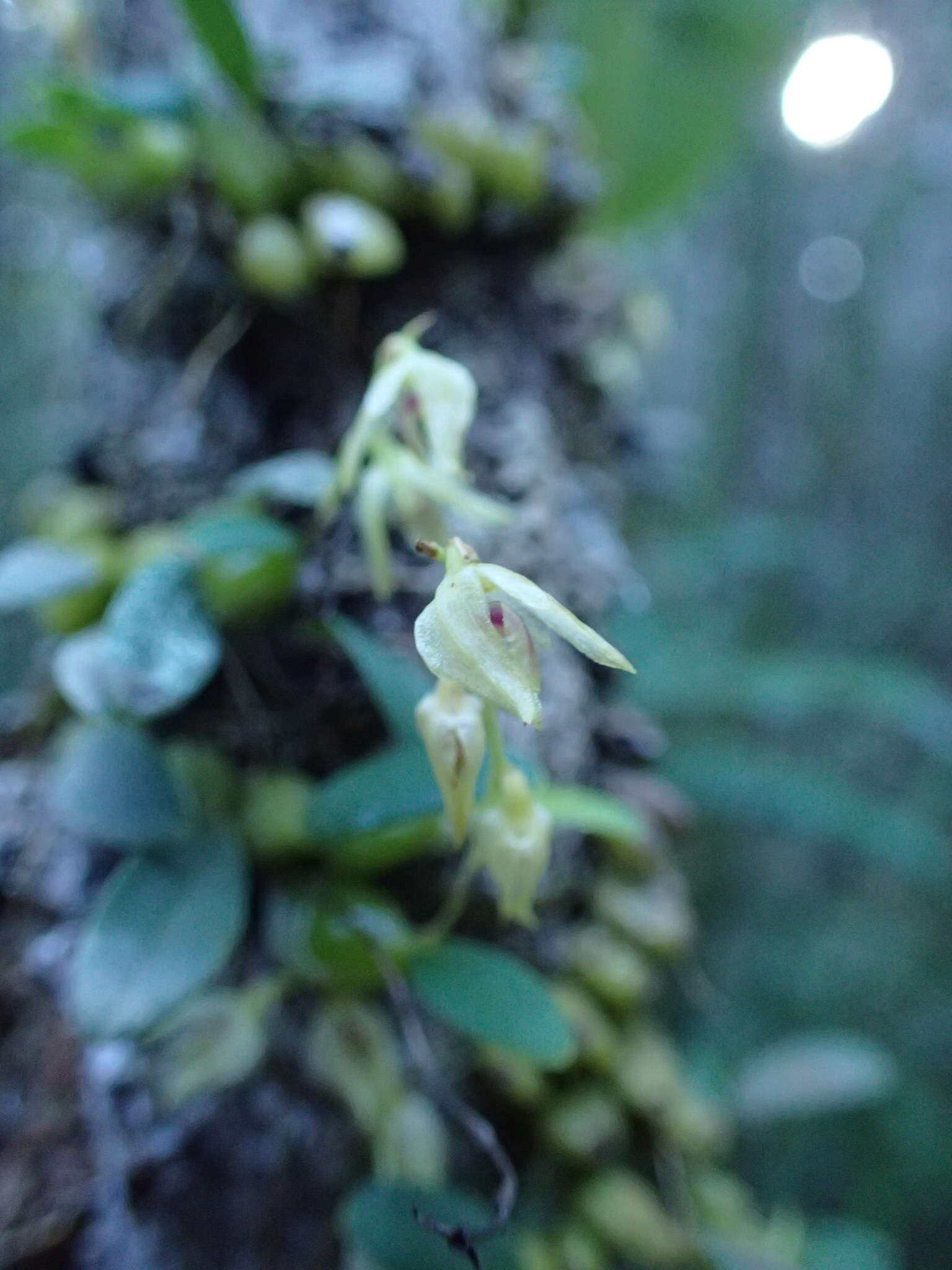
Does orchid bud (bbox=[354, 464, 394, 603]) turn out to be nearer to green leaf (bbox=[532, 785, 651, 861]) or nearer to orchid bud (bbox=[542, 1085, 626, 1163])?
green leaf (bbox=[532, 785, 651, 861])

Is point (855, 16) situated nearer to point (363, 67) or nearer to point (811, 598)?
point (811, 598)

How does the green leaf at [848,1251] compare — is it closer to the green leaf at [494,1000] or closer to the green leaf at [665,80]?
the green leaf at [494,1000]

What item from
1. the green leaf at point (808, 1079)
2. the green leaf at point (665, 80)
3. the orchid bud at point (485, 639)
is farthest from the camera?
the green leaf at point (665, 80)

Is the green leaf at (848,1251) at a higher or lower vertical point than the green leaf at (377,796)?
lower

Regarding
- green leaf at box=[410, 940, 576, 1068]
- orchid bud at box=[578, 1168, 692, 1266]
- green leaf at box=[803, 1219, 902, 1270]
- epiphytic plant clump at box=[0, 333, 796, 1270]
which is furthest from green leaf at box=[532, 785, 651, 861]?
green leaf at box=[803, 1219, 902, 1270]

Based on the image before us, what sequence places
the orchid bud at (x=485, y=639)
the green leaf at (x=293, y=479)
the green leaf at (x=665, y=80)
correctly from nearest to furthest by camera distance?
1. the orchid bud at (x=485, y=639)
2. the green leaf at (x=293, y=479)
3. the green leaf at (x=665, y=80)

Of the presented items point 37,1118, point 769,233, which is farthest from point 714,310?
point 37,1118

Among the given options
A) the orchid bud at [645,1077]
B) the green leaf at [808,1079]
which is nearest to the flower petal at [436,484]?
the orchid bud at [645,1077]
